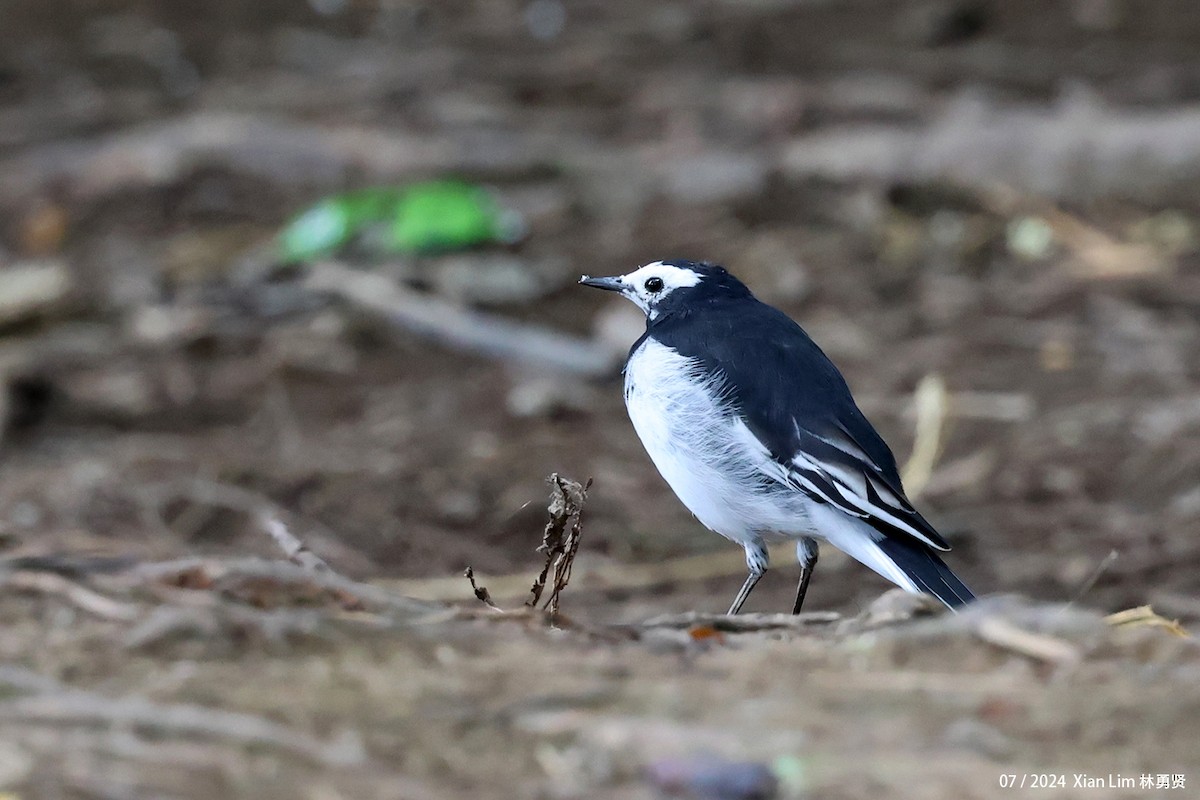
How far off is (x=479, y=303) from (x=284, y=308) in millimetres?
1184

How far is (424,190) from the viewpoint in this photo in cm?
1029

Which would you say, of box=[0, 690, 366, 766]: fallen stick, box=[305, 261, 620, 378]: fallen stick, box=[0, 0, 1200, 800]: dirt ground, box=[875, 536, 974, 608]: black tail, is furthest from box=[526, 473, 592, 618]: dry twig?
box=[305, 261, 620, 378]: fallen stick

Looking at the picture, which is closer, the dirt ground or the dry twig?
the dirt ground

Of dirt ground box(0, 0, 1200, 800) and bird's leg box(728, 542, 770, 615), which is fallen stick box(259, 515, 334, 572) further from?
bird's leg box(728, 542, 770, 615)

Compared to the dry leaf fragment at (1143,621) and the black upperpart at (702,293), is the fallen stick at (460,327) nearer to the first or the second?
the black upperpart at (702,293)

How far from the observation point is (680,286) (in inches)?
223

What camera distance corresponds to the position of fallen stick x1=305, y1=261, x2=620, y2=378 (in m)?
8.55

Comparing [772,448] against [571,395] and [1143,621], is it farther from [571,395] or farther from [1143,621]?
[571,395]

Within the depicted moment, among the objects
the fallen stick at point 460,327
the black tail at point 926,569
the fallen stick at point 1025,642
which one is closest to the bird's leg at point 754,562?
the black tail at point 926,569

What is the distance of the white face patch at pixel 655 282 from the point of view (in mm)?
5645

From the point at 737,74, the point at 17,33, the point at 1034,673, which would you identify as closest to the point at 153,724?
the point at 1034,673

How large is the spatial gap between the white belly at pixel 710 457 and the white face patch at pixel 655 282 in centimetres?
56

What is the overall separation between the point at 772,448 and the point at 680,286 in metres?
1.03

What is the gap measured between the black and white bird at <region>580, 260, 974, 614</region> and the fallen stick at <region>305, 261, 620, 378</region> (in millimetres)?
3181
